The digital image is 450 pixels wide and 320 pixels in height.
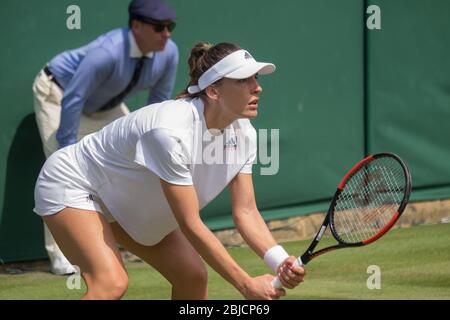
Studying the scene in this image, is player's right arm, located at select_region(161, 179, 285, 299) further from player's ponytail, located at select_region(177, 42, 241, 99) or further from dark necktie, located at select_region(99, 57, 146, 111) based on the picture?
dark necktie, located at select_region(99, 57, 146, 111)

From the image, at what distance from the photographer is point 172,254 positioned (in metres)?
4.90

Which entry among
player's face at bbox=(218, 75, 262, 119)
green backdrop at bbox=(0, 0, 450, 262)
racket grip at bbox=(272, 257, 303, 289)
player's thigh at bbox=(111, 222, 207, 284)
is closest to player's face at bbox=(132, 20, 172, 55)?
green backdrop at bbox=(0, 0, 450, 262)

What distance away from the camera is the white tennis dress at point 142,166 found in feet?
14.9

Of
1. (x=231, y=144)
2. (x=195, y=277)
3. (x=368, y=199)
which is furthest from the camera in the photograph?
(x=368, y=199)

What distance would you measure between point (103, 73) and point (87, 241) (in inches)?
96.2

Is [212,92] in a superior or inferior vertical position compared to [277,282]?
superior

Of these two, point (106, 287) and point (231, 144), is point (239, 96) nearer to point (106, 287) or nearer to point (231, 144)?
point (231, 144)

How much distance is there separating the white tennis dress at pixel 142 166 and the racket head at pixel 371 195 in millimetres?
456

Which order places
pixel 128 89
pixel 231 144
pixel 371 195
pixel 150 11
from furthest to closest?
1. pixel 128 89
2. pixel 150 11
3. pixel 371 195
4. pixel 231 144

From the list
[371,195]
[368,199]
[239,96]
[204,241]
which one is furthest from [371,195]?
[204,241]

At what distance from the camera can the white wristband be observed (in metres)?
4.65

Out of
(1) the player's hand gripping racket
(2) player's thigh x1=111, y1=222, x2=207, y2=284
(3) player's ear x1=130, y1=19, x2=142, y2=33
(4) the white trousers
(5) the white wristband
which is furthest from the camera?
(4) the white trousers

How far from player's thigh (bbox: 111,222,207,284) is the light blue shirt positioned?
2.04 meters

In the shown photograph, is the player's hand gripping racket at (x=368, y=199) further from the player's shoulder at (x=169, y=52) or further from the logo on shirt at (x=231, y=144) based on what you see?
the player's shoulder at (x=169, y=52)
